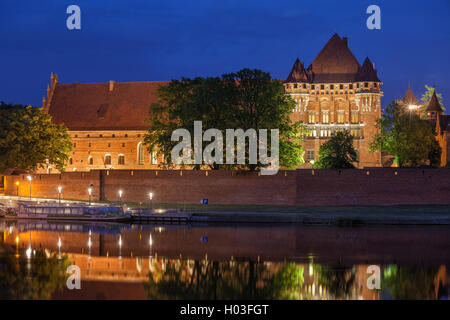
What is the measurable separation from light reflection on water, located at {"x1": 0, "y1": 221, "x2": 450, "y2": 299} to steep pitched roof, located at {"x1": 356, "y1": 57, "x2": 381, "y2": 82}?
37175 mm

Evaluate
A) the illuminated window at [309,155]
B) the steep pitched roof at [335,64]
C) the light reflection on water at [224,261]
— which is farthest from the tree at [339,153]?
the steep pitched roof at [335,64]

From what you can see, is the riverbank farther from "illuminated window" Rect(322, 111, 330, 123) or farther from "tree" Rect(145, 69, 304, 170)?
"illuminated window" Rect(322, 111, 330, 123)

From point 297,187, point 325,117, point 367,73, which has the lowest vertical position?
point 297,187

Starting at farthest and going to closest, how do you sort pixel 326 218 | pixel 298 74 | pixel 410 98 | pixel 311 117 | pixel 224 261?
pixel 410 98
pixel 311 117
pixel 298 74
pixel 326 218
pixel 224 261

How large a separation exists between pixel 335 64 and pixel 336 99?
13.6 ft

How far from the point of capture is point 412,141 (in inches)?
2571

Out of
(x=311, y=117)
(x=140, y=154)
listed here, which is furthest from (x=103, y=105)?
(x=311, y=117)

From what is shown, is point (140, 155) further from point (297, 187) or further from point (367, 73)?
point (297, 187)

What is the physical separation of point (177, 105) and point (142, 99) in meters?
24.2

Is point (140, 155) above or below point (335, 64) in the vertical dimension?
below

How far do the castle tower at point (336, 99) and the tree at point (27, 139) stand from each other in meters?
27.6

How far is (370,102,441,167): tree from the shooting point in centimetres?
6525
